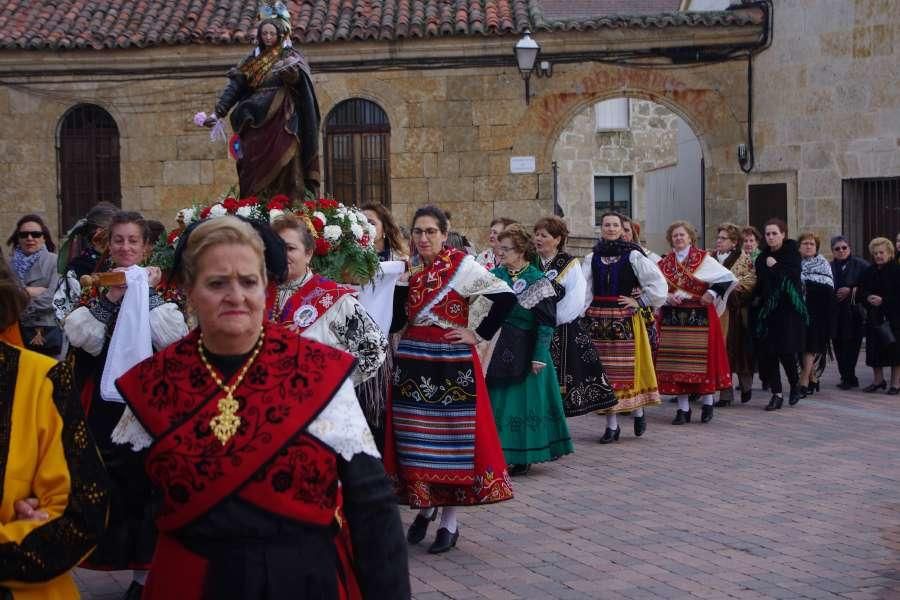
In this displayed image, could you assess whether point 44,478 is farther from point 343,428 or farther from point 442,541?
point 442,541

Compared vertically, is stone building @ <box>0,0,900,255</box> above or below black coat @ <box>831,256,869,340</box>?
above

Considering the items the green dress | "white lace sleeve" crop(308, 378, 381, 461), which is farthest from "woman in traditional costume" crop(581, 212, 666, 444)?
"white lace sleeve" crop(308, 378, 381, 461)

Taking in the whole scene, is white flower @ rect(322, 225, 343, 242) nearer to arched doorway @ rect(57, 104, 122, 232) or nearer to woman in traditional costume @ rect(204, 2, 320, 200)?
woman in traditional costume @ rect(204, 2, 320, 200)

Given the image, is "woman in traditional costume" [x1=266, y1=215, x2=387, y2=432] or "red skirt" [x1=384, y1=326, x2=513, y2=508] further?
"red skirt" [x1=384, y1=326, x2=513, y2=508]

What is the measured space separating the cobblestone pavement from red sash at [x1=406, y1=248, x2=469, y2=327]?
1.28 m

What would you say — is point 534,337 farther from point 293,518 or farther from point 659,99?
point 659,99

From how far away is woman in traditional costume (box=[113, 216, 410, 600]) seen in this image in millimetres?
2947

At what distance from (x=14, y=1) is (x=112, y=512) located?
21279mm

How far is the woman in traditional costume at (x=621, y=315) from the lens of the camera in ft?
35.1

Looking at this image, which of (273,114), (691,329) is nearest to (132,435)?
(273,114)

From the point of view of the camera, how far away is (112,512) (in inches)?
125

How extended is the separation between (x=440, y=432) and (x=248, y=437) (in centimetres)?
397

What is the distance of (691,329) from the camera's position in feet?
40.0

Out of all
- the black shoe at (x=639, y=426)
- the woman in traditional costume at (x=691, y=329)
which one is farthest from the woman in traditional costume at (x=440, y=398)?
the woman in traditional costume at (x=691, y=329)
